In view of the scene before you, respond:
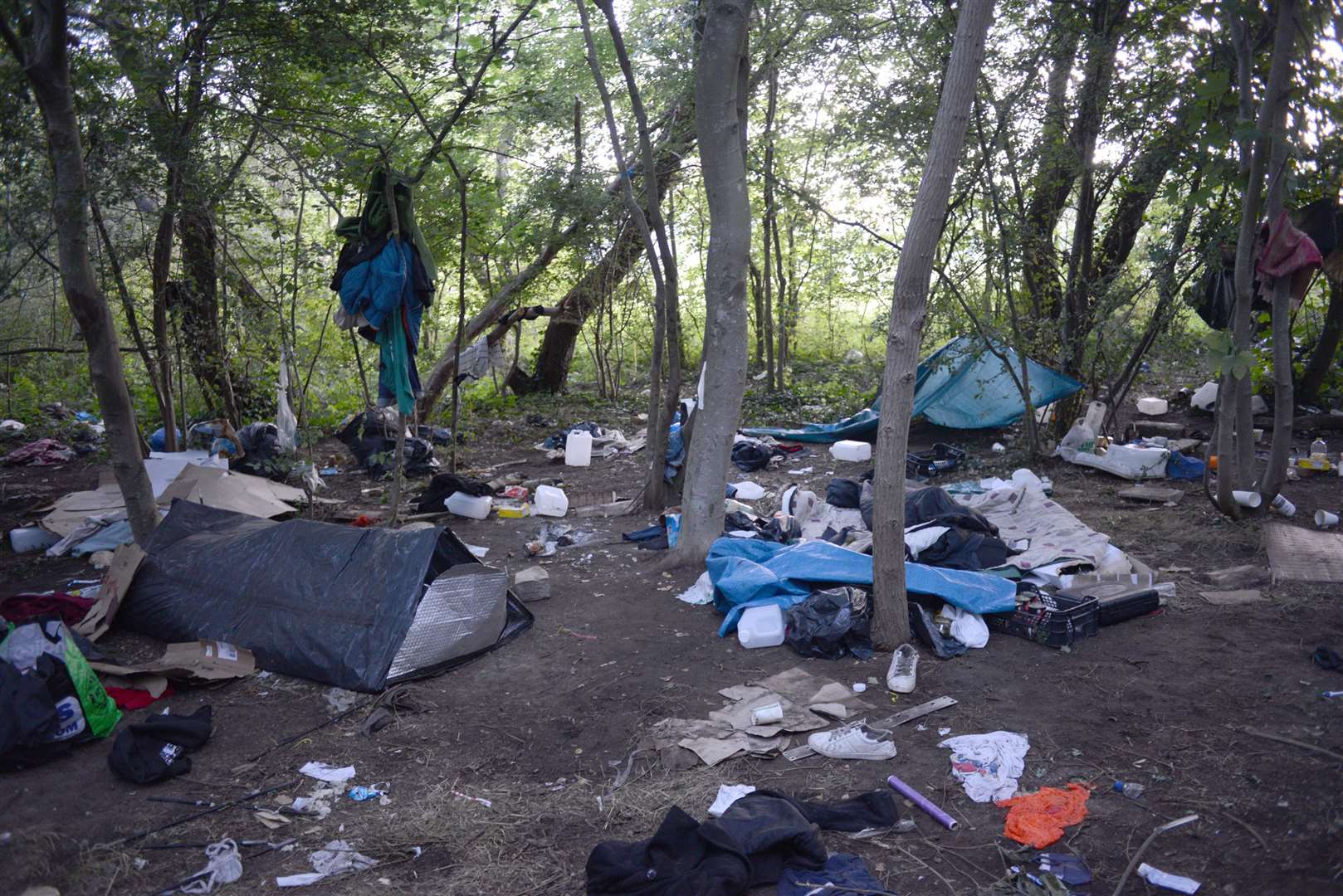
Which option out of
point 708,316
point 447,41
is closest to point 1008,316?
point 708,316

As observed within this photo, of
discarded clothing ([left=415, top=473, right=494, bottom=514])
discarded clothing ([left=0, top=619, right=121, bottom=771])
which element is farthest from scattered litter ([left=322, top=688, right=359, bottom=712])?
discarded clothing ([left=415, top=473, right=494, bottom=514])

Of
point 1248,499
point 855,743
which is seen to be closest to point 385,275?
point 855,743

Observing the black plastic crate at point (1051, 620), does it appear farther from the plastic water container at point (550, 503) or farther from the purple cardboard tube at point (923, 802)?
the plastic water container at point (550, 503)

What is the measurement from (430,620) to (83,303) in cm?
275

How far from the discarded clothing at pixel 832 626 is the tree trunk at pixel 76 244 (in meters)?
3.94

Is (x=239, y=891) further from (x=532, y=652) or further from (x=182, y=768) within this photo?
(x=532, y=652)

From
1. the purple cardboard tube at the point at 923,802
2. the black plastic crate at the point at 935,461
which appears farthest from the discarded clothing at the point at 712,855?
the black plastic crate at the point at 935,461

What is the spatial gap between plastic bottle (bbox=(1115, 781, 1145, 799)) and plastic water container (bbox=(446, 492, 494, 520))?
5.16 m

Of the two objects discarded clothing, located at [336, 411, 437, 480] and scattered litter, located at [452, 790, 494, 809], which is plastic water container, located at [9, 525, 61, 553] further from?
scattered litter, located at [452, 790, 494, 809]

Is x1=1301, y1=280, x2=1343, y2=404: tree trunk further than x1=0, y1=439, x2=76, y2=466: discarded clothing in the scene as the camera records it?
No

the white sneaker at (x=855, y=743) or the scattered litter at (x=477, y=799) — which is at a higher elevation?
the white sneaker at (x=855, y=743)

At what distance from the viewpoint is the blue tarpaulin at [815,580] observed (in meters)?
4.62

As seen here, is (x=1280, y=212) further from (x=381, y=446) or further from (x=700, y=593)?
(x=381, y=446)

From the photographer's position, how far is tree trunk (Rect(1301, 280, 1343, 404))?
8742 mm
